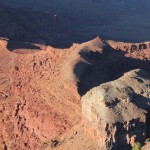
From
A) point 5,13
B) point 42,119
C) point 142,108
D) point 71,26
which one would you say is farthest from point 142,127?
point 71,26

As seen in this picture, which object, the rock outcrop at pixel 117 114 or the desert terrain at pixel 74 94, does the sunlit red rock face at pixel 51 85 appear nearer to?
the desert terrain at pixel 74 94

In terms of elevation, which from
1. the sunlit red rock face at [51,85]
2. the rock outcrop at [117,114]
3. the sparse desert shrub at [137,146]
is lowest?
the sunlit red rock face at [51,85]

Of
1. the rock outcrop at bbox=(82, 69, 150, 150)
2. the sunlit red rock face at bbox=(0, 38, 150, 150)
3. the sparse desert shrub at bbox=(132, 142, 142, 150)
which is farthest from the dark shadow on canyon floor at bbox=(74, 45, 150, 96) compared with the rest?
the sparse desert shrub at bbox=(132, 142, 142, 150)

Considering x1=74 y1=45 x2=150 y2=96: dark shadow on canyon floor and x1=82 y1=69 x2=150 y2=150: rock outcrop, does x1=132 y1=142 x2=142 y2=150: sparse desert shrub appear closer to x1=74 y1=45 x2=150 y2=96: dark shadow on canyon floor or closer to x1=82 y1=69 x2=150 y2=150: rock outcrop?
x1=82 y1=69 x2=150 y2=150: rock outcrop

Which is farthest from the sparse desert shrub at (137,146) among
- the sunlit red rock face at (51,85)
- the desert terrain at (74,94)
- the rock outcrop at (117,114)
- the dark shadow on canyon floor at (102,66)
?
the dark shadow on canyon floor at (102,66)

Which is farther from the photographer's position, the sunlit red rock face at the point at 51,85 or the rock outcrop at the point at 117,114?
the sunlit red rock face at the point at 51,85

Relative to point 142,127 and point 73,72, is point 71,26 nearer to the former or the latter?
point 73,72
